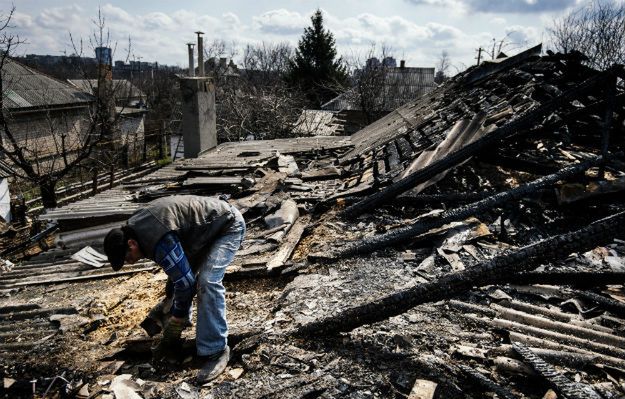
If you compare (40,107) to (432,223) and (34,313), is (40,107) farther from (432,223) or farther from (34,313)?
(432,223)

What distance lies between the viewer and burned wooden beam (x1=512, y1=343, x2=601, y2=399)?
271 cm

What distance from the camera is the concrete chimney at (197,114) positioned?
12.2 meters

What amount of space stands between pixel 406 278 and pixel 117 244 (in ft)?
9.25

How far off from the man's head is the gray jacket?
0.05m

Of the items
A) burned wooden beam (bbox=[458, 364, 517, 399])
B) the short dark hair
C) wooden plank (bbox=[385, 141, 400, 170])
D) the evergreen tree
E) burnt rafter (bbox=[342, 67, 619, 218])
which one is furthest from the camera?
the evergreen tree

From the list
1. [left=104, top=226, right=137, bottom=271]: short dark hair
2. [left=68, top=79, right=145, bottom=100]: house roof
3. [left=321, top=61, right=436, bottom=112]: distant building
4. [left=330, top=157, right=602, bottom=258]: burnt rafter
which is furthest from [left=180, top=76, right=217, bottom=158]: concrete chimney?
[left=321, top=61, right=436, bottom=112]: distant building

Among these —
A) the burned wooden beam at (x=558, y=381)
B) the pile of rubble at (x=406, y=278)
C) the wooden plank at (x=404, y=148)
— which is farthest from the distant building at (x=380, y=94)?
the burned wooden beam at (x=558, y=381)

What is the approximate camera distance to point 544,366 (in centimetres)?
298

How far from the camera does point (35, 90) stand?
2694cm

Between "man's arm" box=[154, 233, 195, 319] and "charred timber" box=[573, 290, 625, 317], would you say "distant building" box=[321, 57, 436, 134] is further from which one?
"man's arm" box=[154, 233, 195, 319]

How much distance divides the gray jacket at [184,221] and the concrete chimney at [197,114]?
8970mm

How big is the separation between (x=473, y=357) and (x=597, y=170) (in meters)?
4.69

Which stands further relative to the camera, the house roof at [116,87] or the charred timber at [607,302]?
the house roof at [116,87]

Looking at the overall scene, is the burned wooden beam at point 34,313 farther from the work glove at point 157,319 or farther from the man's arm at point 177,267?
the man's arm at point 177,267
